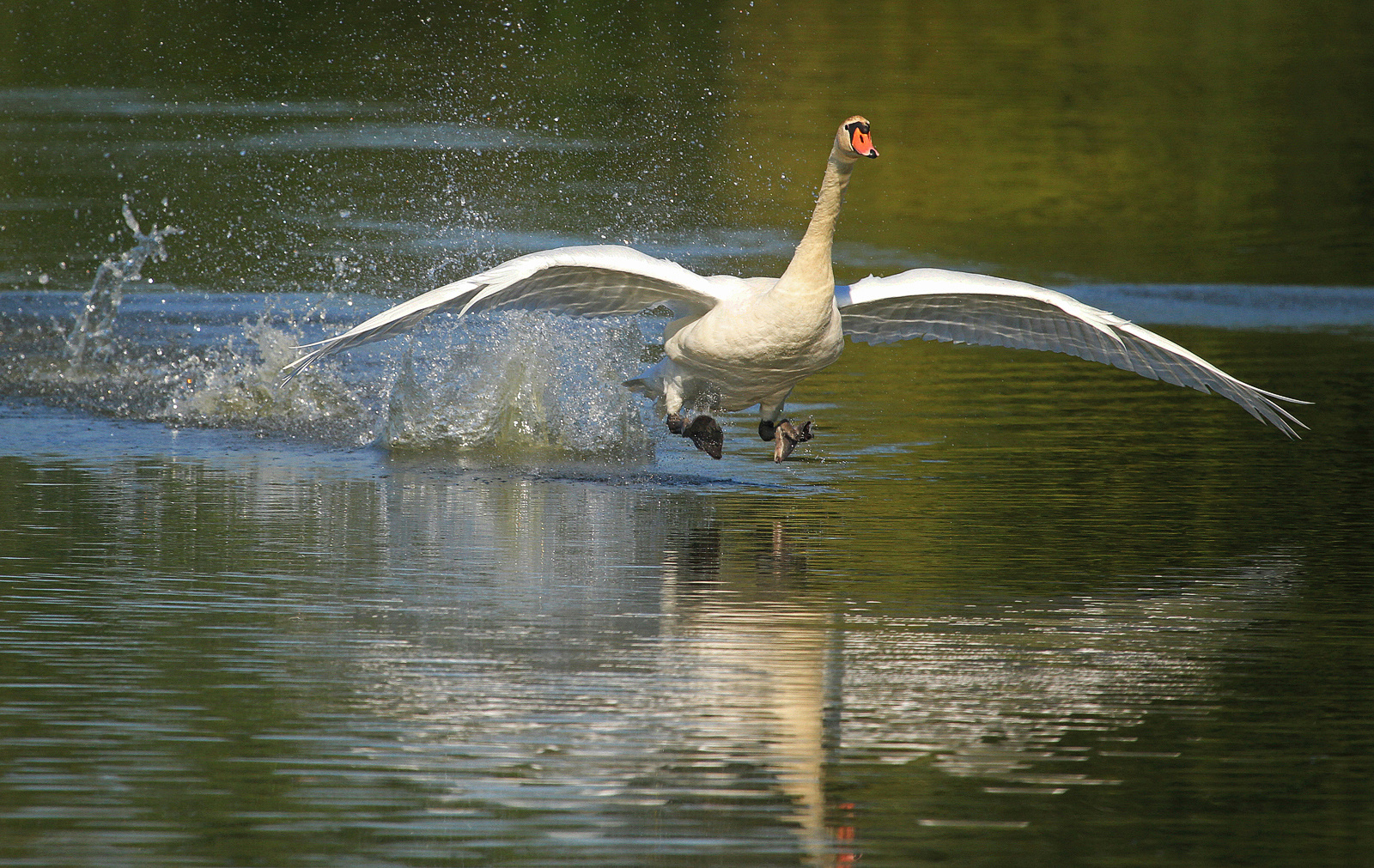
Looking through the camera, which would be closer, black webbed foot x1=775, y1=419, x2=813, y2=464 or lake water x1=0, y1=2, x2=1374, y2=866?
lake water x1=0, y1=2, x2=1374, y2=866

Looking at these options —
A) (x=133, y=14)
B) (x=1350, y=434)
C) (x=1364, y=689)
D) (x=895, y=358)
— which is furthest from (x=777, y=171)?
(x=1364, y=689)

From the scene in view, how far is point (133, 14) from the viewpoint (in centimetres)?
3134

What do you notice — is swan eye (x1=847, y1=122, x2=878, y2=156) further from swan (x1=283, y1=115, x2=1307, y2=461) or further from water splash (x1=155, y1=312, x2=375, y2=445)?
water splash (x1=155, y1=312, x2=375, y2=445)

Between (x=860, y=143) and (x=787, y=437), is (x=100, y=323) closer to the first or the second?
(x=787, y=437)

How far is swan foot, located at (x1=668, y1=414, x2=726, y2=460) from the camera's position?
10.6 meters

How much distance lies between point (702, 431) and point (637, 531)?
157cm

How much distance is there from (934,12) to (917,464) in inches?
1112

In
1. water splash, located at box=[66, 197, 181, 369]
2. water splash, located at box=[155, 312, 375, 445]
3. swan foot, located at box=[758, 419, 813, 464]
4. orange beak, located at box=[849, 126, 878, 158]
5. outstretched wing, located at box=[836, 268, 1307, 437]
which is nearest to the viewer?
orange beak, located at box=[849, 126, 878, 158]

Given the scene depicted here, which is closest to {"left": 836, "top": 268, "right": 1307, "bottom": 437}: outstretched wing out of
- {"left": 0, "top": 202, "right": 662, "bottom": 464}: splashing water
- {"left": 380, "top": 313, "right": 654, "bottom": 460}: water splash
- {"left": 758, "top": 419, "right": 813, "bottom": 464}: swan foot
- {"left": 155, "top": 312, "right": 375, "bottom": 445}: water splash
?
{"left": 758, "top": 419, "right": 813, "bottom": 464}: swan foot

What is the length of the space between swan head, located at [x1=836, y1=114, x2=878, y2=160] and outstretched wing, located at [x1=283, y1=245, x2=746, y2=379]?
105 centimetres

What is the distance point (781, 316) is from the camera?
9375 mm

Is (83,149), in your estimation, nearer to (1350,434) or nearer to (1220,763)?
(1350,434)

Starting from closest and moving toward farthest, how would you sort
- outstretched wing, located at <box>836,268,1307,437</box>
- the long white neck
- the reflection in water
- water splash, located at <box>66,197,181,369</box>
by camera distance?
1. the reflection in water
2. the long white neck
3. outstretched wing, located at <box>836,268,1307,437</box>
4. water splash, located at <box>66,197,181,369</box>

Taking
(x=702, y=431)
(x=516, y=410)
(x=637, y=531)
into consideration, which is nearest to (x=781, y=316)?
(x=637, y=531)
